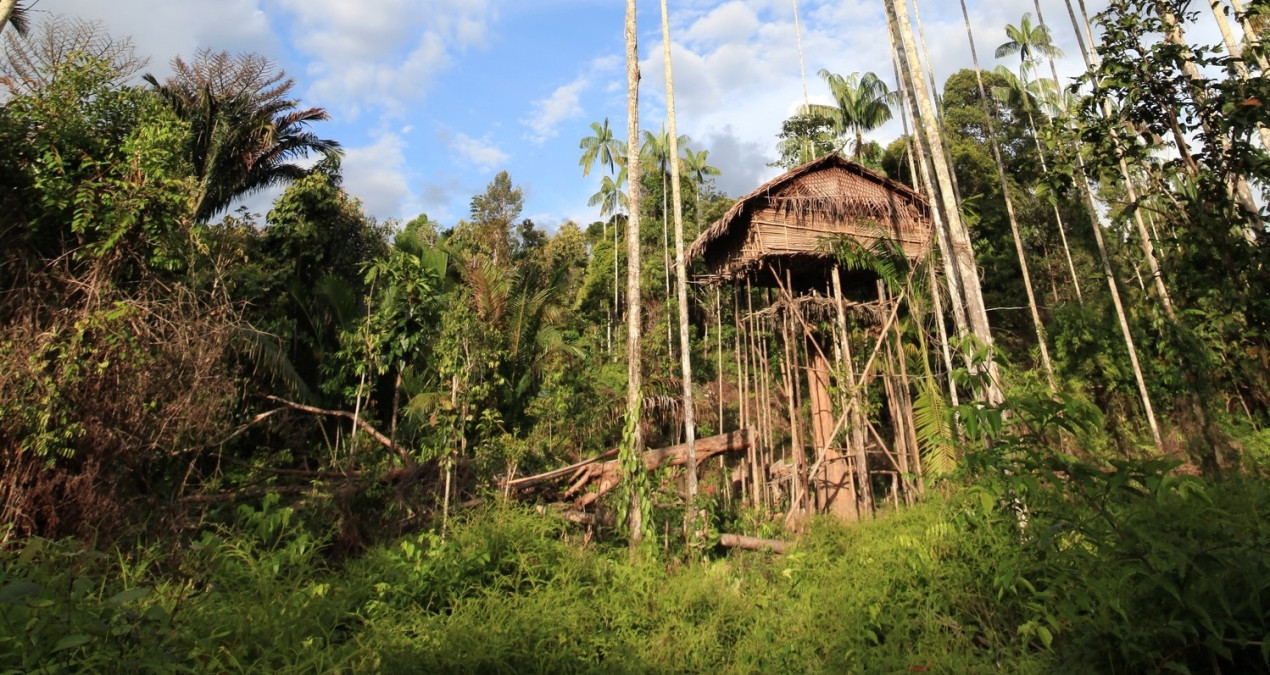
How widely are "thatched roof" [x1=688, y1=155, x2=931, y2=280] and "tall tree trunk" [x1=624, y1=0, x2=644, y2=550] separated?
8.02 ft

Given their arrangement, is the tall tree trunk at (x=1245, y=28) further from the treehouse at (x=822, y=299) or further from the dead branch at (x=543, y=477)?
the dead branch at (x=543, y=477)

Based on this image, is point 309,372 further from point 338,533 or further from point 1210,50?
point 1210,50

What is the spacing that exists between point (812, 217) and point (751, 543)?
5.18m

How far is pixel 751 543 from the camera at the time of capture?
7.55m

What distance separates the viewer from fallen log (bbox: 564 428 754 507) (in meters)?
8.37

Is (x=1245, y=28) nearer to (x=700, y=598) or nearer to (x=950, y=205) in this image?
(x=950, y=205)

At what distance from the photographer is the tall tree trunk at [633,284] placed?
673cm

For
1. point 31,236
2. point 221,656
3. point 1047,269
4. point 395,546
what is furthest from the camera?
point 1047,269

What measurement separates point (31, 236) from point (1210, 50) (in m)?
9.54

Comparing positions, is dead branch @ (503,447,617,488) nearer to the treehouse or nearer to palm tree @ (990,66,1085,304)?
the treehouse

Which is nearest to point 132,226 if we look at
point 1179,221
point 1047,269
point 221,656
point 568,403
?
point 221,656

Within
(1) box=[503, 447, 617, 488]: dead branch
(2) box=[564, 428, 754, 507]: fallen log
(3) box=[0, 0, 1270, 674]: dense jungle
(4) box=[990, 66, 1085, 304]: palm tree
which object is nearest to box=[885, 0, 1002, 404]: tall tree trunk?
(3) box=[0, 0, 1270, 674]: dense jungle

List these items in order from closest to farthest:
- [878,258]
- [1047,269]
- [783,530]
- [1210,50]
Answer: [1210,50] → [783,530] → [878,258] → [1047,269]

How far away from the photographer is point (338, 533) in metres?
6.79
